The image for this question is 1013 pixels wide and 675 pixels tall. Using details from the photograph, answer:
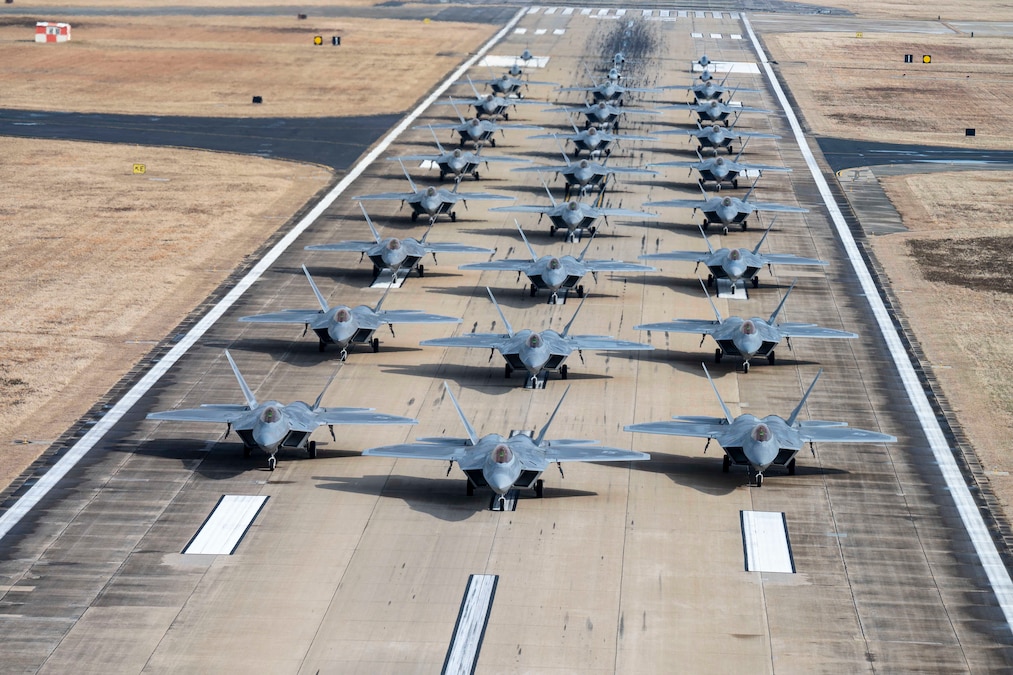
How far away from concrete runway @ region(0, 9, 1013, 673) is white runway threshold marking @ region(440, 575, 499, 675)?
33 centimetres

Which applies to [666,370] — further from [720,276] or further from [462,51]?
[462,51]

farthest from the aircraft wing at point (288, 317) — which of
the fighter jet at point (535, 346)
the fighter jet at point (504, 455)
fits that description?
the fighter jet at point (504, 455)

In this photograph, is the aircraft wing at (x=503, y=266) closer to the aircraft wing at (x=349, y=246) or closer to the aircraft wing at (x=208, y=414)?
the aircraft wing at (x=349, y=246)

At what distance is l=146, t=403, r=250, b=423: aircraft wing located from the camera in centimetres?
5266

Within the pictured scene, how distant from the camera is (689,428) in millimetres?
52562

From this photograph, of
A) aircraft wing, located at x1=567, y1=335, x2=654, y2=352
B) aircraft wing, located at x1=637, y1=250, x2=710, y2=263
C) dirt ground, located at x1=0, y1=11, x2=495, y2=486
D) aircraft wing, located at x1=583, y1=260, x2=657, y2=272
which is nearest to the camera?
aircraft wing, located at x1=567, y1=335, x2=654, y2=352

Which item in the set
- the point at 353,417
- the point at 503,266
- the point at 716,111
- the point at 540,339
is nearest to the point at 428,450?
the point at 353,417

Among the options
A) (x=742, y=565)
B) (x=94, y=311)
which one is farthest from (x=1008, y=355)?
(x=94, y=311)

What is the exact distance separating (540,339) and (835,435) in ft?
47.5

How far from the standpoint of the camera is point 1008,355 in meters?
67.2

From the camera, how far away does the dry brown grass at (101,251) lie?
62031mm

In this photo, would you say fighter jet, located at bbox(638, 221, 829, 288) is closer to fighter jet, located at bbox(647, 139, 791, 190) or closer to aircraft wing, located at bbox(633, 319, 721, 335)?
aircraft wing, located at bbox(633, 319, 721, 335)

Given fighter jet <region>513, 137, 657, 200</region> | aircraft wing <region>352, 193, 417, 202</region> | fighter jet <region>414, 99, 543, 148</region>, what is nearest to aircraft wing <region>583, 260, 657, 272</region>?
aircraft wing <region>352, 193, 417, 202</region>

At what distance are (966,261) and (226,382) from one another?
1926 inches
